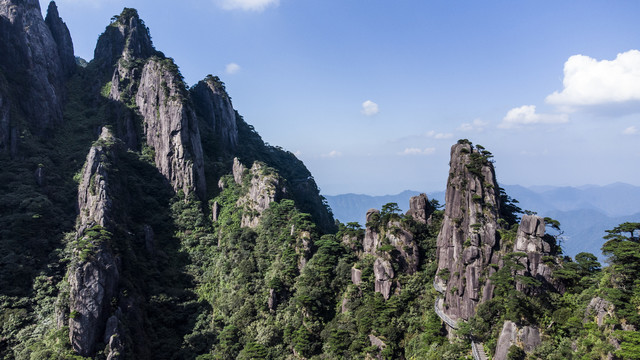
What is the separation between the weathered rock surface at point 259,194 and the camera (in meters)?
76.6

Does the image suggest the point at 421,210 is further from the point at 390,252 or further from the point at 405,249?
the point at 390,252

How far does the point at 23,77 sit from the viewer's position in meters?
92.6

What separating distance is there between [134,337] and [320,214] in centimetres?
6462

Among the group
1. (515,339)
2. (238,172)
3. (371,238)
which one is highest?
(238,172)

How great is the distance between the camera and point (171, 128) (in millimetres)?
90438

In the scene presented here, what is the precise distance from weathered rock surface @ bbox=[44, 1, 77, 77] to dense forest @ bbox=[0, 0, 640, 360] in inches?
325

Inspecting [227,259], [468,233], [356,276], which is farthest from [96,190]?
[468,233]

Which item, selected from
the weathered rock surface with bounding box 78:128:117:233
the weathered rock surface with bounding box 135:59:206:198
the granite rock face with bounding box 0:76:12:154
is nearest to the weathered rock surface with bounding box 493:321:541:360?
the weathered rock surface with bounding box 78:128:117:233

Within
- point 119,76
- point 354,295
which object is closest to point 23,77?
point 119,76

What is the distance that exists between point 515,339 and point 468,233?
49.7 ft

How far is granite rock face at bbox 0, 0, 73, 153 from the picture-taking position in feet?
293

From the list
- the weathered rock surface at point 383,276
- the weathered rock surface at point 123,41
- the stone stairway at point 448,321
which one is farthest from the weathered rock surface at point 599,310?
the weathered rock surface at point 123,41

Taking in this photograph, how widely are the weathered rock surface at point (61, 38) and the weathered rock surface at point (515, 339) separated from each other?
129767 mm

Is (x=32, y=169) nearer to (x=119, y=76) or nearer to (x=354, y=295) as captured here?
(x=119, y=76)
